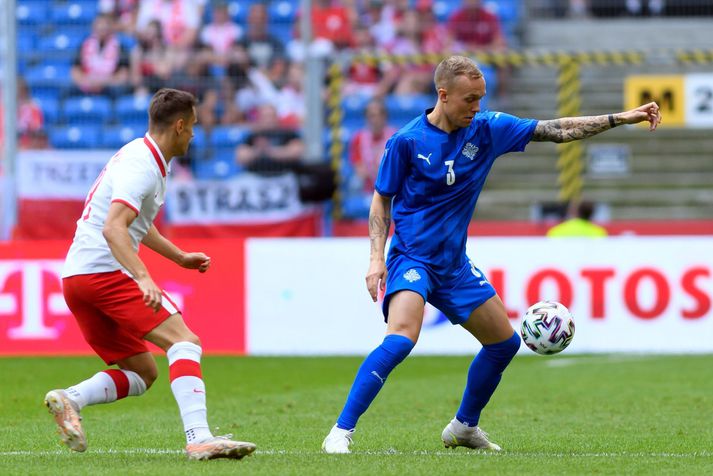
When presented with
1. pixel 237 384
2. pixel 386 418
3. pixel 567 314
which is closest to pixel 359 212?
pixel 237 384

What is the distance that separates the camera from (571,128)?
761 centimetres

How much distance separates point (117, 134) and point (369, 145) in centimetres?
337

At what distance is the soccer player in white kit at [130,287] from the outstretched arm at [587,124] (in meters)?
1.96

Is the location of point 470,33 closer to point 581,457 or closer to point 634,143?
point 634,143

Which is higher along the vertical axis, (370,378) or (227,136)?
(227,136)

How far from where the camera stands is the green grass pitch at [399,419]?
698 centimetres

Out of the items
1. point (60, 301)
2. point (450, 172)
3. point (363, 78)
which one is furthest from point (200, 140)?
point (450, 172)

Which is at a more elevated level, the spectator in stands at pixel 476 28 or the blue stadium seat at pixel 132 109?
the spectator in stands at pixel 476 28

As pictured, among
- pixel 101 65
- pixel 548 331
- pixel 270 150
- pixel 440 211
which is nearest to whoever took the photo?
pixel 440 211

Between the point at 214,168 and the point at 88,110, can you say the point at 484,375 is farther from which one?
the point at 88,110

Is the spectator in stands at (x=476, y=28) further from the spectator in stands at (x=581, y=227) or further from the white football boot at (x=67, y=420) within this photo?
the white football boot at (x=67, y=420)

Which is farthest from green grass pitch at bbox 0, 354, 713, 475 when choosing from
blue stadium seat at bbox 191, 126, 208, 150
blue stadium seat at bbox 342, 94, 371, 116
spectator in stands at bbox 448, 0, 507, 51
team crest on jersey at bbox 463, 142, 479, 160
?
spectator in stands at bbox 448, 0, 507, 51

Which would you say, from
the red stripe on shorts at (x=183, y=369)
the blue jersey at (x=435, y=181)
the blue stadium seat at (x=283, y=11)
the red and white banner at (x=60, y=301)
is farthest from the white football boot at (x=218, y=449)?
the blue stadium seat at (x=283, y=11)

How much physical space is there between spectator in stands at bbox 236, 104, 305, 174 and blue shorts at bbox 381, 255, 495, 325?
10151mm
